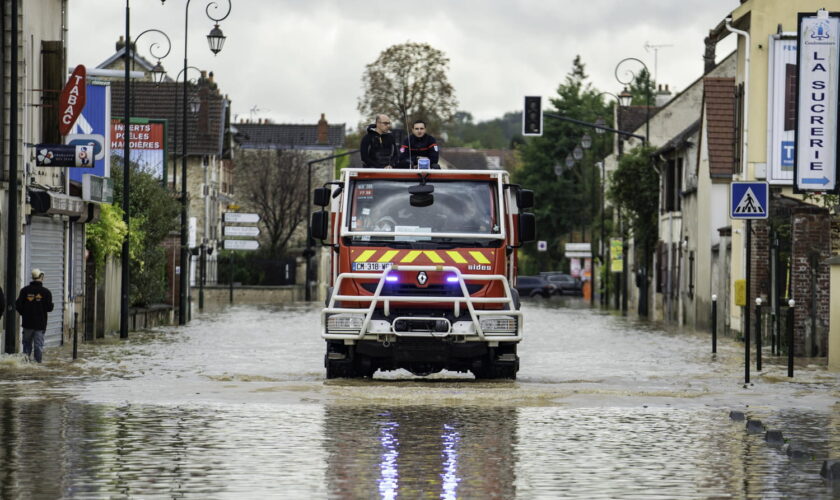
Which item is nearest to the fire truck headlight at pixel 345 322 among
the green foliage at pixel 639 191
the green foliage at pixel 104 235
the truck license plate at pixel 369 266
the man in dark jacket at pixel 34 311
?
the truck license plate at pixel 369 266

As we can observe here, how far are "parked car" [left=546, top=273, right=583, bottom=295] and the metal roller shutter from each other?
224ft

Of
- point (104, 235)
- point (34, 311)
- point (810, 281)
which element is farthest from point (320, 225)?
point (104, 235)

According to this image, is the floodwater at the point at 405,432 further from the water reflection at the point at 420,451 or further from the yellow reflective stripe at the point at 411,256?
the yellow reflective stripe at the point at 411,256

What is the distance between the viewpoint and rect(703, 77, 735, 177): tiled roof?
156 ft

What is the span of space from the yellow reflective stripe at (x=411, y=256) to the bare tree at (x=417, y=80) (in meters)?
77.5

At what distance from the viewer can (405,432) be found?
48.6ft

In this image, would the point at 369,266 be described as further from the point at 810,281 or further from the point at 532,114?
the point at 532,114

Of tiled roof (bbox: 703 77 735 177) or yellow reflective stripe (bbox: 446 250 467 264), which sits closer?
yellow reflective stripe (bbox: 446 250 467 264)

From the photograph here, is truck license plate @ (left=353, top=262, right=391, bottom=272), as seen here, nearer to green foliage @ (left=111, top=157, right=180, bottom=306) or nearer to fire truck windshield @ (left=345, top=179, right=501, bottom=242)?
fire truck windshield @ (left=345, top=179, right=501, bottom=242)

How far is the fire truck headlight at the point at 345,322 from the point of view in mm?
20812

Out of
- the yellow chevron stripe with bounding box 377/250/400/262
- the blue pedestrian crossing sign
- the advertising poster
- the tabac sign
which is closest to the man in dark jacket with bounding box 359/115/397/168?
the yellow chevron stripe with bounding box 377/250/400/262

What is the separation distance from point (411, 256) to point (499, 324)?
4.59 ft

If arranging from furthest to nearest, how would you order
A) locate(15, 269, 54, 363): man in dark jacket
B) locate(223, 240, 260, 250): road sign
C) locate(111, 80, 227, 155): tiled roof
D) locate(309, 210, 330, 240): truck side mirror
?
locate(111, 80, 227, 155): tiled roof < locate(223, 240, 260, 250): road sign < locate(15, 269, 54, 363): man in dark jacket < locate(309, 210, 330, 240): truck side mirror

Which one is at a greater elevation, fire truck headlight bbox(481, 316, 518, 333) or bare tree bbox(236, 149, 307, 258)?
bare tree bbox(236, 149, 307, 258)
